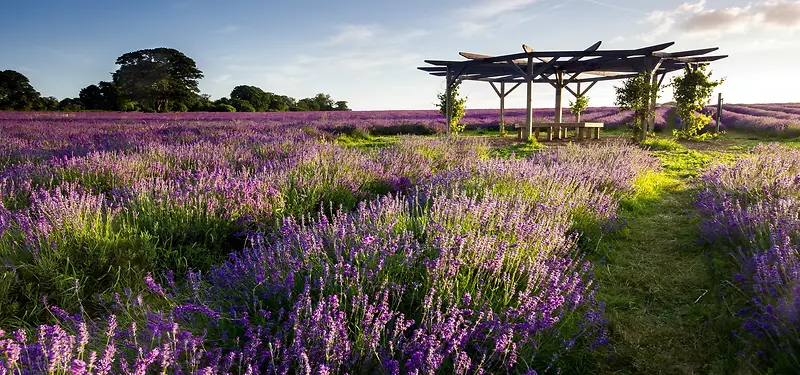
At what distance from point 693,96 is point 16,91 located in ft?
154

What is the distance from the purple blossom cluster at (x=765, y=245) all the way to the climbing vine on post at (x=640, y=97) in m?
7.14

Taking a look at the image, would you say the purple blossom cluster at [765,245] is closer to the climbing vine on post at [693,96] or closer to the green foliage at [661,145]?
the green foliage at [661,145]

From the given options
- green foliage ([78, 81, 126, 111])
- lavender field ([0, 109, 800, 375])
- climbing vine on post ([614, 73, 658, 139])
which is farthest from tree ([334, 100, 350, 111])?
lavender field ([0, 109, 800, 375])

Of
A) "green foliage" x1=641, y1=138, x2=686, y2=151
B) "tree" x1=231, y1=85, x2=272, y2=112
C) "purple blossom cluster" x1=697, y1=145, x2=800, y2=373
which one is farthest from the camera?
"tree" x1=231, y1=85, x2=272, y2=112

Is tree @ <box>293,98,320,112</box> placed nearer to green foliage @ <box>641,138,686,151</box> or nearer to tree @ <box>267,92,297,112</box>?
tree @ <box>267,92,297,112</box>

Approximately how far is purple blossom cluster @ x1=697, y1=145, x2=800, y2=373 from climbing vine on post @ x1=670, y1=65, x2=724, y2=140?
29.4 ft

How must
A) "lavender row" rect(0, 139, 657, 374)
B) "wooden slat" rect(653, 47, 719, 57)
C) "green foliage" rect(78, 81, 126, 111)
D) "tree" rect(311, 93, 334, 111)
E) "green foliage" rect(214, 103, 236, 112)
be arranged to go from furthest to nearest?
"tree" rect(311, 93, 334, 111)
"green foliage" rect(78, 81, 126, 111)
"green foliage" rect(214, 103, 236, 112)
"wooden slat" rect(653, 47, 719, 57)
"lavender row" rect(0, 139, 657, 374)

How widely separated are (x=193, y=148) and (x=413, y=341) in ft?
19.7

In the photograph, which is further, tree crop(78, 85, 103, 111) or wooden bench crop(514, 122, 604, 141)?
tree crop(78, 85, 103, 111)

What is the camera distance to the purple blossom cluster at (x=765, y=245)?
197 centimetres

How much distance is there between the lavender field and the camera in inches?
68.1

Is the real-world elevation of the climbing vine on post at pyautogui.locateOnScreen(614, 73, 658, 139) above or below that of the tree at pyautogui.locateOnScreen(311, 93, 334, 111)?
below

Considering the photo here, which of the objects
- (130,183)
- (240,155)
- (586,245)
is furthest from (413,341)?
(240,155)

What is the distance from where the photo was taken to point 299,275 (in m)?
2.23
